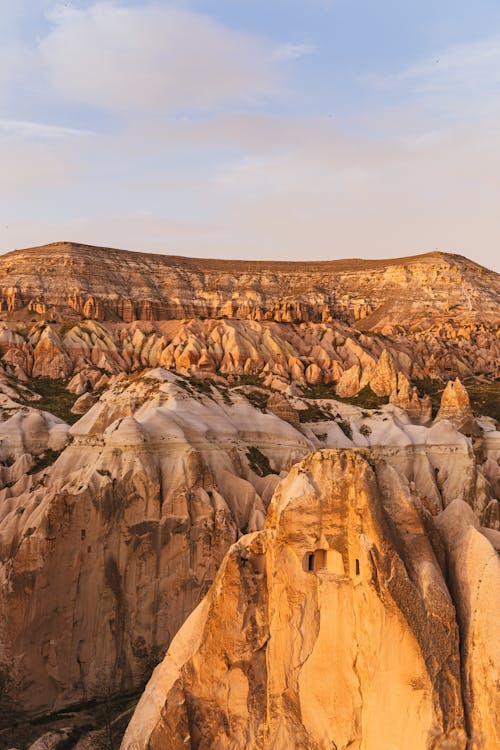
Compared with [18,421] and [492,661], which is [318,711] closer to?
[492,661]

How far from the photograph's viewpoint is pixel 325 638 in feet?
48.4

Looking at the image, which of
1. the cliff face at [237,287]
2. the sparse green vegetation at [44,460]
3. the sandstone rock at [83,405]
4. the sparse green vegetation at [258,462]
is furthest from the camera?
the cliff face at [237,287]

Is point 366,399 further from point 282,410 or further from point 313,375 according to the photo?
point 282,410

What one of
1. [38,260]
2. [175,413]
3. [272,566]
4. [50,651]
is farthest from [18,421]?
[38,260]

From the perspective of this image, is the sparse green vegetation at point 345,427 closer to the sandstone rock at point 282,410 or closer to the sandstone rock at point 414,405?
the sandstone rock at point 282,410

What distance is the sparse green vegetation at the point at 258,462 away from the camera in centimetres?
4128

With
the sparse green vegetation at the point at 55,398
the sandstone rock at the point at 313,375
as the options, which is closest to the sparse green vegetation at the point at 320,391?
the sandstone rock at the point at 313,375

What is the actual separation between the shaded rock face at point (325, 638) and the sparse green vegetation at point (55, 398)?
46223mm

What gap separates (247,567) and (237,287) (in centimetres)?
12661

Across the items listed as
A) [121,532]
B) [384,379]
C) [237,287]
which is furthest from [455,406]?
[237,287]

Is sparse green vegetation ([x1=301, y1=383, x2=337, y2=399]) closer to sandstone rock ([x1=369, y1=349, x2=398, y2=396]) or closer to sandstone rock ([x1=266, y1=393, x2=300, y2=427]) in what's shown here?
sandstone rock ([x1=369, y1=349, x2=398, y2=396])

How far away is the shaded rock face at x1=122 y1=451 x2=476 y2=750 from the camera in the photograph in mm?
13375

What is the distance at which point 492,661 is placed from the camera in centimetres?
1295

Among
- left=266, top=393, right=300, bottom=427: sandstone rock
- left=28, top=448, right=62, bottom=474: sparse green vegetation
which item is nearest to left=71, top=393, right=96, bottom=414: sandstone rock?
left=28, top=448, right=62, bottom=474: sparse green vegetation
